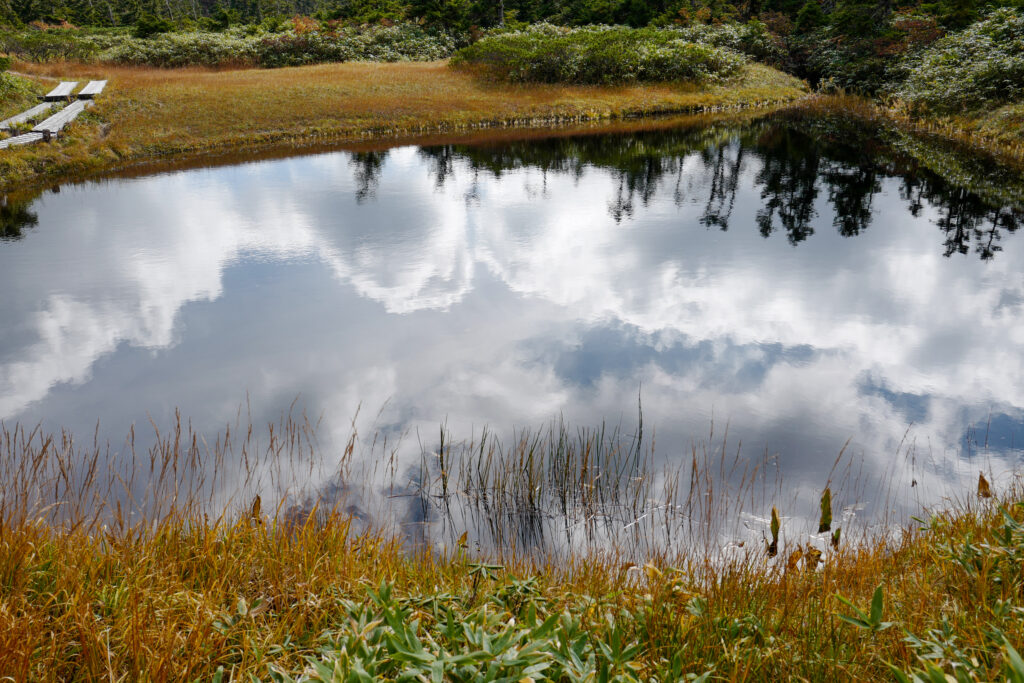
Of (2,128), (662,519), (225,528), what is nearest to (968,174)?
(662,519)

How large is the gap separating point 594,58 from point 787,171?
18854 millimetres

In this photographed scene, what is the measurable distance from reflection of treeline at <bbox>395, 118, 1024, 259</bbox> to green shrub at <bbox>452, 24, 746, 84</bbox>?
9.50 meters

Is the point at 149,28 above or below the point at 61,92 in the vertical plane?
above

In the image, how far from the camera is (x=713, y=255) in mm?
11383

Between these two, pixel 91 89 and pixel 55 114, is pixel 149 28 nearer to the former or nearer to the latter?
pixel 91 89

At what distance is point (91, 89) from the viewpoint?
25.7 metres

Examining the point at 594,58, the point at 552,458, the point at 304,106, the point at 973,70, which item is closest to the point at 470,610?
the point at 552,458

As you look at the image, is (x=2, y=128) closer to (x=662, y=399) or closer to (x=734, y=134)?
(x=662, y=399)

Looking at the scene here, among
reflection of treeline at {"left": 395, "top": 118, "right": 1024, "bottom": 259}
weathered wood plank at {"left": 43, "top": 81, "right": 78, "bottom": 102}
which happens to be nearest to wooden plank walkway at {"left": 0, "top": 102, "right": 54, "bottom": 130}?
weathered wood plank at {"left": 43, "top": 81, "right": 78, "bottom": 102}

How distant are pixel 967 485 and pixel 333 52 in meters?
43.1

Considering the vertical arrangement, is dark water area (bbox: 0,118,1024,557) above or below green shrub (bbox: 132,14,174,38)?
below

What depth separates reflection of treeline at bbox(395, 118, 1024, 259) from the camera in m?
13.4

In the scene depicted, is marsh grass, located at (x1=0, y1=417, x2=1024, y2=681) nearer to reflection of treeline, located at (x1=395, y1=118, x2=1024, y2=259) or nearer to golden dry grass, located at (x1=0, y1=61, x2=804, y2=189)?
reflection of treeline, located at (x1=395, y1=118, x2=1024, y2=259)

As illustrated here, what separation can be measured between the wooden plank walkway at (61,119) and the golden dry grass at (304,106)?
0.37m
